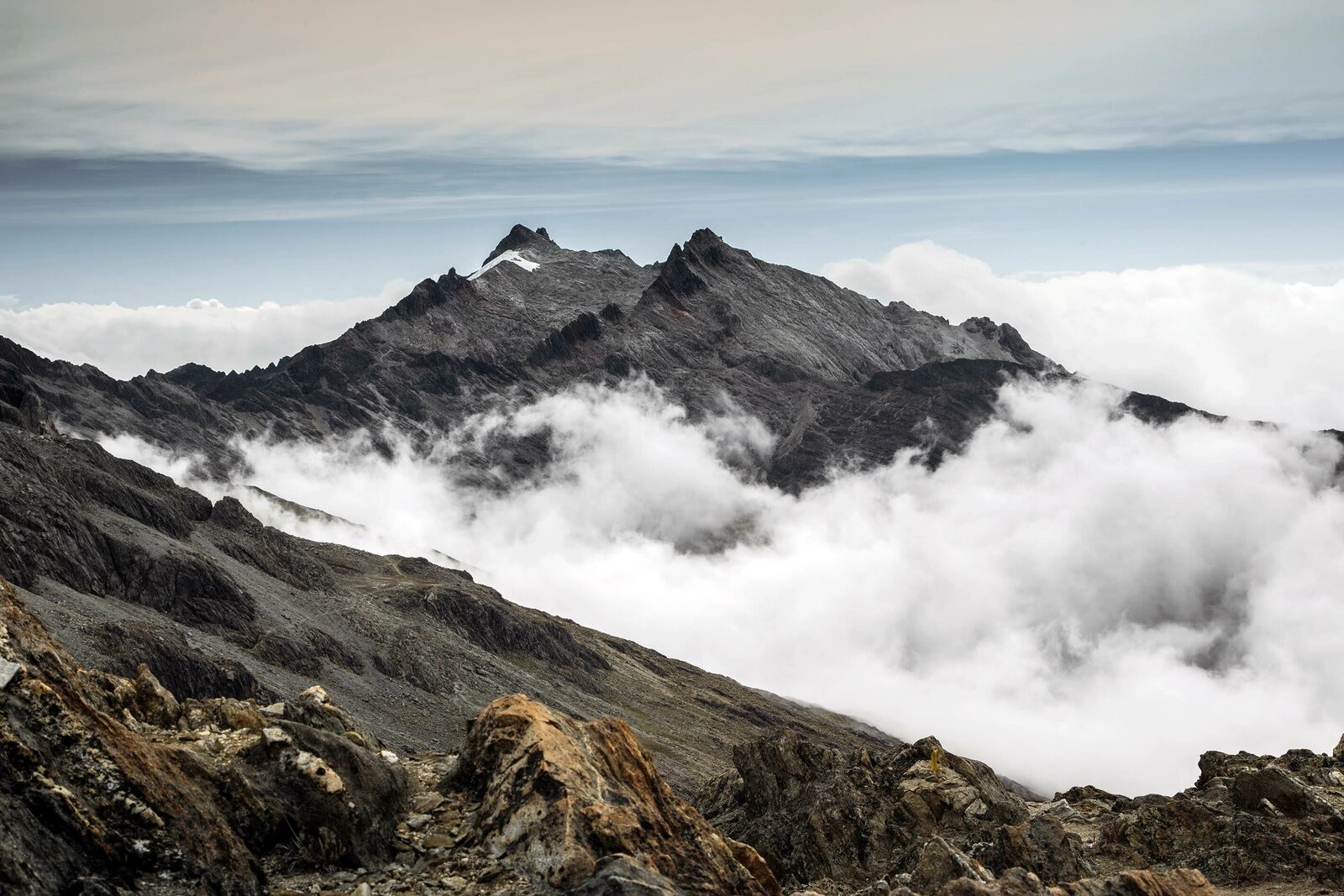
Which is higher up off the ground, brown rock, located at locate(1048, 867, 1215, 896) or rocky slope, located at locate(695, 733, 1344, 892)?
brown rock, located at locate(1048, 867, 1215, 896)

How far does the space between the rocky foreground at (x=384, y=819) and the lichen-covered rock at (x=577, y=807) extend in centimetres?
7

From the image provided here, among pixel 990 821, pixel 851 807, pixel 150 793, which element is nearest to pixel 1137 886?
pixel 990 821

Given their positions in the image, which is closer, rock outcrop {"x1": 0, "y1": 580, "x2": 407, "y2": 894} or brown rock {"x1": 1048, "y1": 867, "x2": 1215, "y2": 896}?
rock outcrop {"x1": 0, "y1": 580, "x2": 407, "y2": 894}

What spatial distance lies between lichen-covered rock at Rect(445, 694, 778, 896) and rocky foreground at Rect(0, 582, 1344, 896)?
0.07 metres

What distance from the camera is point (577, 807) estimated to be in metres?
27.7

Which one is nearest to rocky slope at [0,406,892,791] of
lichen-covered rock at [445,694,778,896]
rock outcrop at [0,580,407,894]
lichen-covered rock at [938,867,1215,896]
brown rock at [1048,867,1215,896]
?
rock outcrop at [0,580,407,894]

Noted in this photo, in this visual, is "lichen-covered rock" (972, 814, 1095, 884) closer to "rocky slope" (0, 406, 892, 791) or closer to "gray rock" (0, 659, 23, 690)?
"gray rock" (0, 659, 23, 690)

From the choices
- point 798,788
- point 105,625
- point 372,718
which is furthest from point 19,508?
point 798,788

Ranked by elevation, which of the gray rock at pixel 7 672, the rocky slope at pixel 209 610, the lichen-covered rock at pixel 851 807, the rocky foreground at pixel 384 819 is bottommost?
the rocky slope at pixel 209 610

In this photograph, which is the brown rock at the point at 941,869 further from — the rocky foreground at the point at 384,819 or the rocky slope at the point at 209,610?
the rocky slope at the point at 209,610

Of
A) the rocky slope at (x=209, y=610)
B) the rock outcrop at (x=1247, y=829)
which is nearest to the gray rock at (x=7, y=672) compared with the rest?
the rock outcrop at (x=1247, y=829)

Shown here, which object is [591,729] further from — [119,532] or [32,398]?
[32,398]

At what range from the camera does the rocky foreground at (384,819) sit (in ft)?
76.4

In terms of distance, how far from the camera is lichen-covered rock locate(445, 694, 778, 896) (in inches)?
1054
